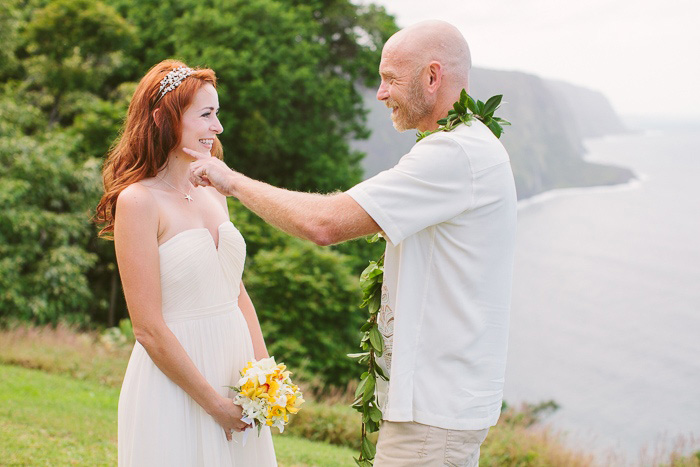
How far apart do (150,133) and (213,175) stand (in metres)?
0.56

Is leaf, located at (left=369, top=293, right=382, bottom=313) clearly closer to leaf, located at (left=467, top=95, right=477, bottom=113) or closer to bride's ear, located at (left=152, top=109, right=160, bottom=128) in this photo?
leaf, located at (left=467, top=95, right=477, bottom=113)

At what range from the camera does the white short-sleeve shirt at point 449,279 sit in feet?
7.88

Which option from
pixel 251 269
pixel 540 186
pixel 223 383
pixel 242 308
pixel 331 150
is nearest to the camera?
pixel 223 383

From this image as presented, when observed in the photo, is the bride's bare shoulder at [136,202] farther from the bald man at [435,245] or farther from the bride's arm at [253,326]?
the bride's arm at [253,326]

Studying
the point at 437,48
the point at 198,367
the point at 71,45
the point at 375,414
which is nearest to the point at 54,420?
the point at 198,367

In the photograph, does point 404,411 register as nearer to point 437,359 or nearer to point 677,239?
point 437,359

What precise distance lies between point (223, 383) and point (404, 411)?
0.98 meters

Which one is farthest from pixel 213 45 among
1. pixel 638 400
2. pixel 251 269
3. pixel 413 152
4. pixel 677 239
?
pixel 677 239

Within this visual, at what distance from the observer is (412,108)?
2654 mm

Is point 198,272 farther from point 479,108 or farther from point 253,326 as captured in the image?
point 479,108

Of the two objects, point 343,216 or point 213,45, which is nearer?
point 343,216

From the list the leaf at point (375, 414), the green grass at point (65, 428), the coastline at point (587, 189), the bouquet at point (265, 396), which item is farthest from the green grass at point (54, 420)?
the coastline at point (587, 189)

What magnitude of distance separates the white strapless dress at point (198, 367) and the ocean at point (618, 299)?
16.5 metres

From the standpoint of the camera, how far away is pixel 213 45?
62.8 ft
